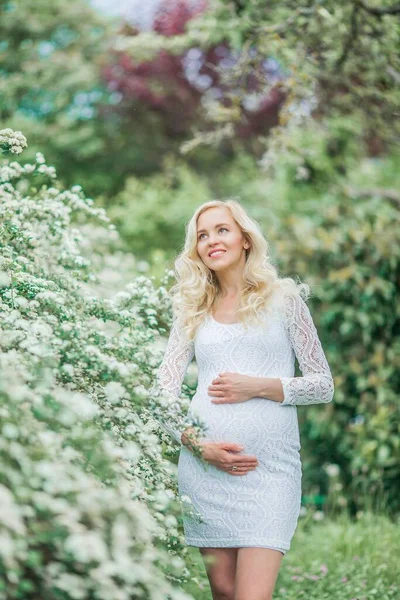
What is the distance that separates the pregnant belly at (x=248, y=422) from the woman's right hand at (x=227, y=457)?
0.18 feet

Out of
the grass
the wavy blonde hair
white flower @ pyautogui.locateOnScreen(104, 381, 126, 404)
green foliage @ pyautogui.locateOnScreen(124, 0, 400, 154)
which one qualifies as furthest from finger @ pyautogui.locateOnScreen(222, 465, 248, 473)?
green foliage @ pyautogui.locateOnScreen(124, 0, 400, 154)

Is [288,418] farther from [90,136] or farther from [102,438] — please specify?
[90,136]

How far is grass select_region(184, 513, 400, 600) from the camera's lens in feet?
14.3

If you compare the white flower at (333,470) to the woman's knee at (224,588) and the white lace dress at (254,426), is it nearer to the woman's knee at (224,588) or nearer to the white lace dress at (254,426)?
the white lace dress at (254,426)

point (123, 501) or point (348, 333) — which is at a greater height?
point (123, 501)

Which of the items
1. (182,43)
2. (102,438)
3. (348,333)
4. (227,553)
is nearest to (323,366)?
(227,553)

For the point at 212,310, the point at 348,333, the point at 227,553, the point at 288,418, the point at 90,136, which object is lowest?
the point at 90,136

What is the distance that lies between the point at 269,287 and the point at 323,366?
373 mm

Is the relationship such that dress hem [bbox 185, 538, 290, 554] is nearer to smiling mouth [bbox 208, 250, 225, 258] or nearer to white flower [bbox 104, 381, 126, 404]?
white flower [bbox 104, 381, 126, 404]

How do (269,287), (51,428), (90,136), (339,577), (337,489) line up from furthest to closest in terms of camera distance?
1. (90,136)
2. (337,489)
3. (339,577)
4. (269,287)
5. (51,428)

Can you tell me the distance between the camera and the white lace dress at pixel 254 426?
10.0ft

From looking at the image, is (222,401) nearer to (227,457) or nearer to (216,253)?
(227,457)

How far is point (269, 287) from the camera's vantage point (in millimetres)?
3363

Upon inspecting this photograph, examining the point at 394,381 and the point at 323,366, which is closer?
the point at 323,366
